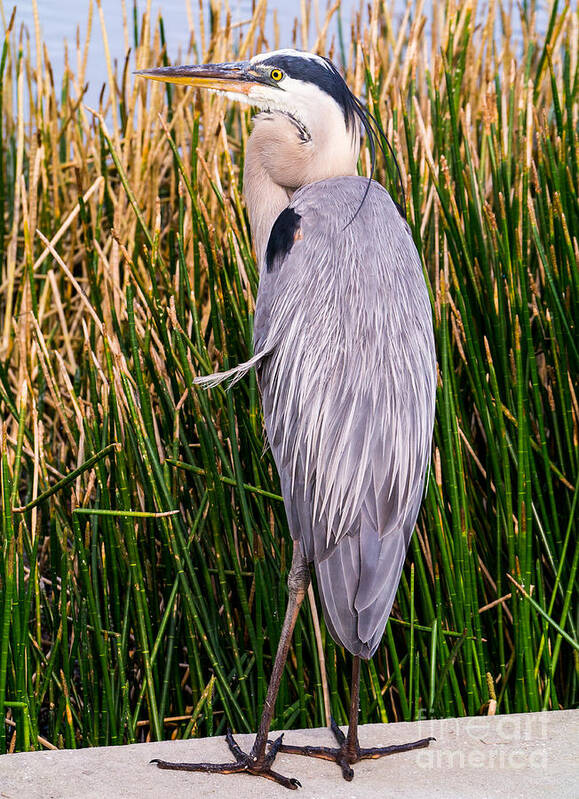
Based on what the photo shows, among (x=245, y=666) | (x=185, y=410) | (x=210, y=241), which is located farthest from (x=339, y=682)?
(x=210, y=241)

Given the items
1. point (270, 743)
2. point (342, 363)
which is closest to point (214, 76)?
point (342, 363)

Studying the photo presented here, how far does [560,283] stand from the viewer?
187 cm

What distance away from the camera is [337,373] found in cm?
137

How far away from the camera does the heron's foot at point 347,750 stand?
55.2 inches

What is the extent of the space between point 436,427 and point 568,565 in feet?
1.33

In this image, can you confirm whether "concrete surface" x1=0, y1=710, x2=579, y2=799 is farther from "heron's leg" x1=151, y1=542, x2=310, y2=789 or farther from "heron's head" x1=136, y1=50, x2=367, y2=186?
"heron's head" x1=136, y1=50, x2=367, y2=186

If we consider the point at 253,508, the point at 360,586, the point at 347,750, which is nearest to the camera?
the point at 360,586

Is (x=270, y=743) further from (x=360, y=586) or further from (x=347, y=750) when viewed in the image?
(x=360, y=586)

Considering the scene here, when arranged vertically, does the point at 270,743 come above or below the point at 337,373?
below

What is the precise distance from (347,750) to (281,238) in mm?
810

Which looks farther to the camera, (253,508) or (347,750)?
(253,508)

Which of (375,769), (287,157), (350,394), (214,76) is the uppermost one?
(214,76)

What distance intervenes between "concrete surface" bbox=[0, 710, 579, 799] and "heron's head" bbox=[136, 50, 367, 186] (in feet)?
3.15

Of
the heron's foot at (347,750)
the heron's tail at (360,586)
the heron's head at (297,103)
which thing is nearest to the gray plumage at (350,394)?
the heron's tail at (360,586)
